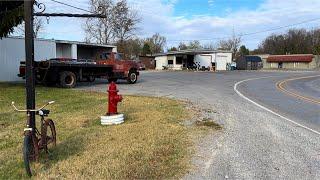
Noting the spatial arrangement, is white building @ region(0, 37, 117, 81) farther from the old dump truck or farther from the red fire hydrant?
the red fire hydrant

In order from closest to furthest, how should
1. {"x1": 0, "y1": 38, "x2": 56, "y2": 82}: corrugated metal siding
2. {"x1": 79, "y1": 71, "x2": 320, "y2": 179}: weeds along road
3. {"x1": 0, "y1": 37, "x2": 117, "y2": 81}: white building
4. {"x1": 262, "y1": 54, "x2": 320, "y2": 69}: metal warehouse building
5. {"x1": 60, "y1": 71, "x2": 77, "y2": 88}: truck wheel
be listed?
{"x1": 79, "y1": 71, "x2": 320, "y2": 179}: weeds along road → {"x1": 60, "y1": 71, "x2": 77, "y2": 88}: truck wheel → {"x1": 0, "y1": 38, "x2": 56, "y2": 82}: corrugated metal siding → {"x1": 0, "y1": 37, "x2": 117, "y2": 81}: white building → {"x1": 262, "y1": 54, "x2": 320, "y2": 69}: metal warehouse building

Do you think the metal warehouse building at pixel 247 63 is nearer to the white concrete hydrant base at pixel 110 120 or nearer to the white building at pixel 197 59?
the white building at pixel 197 59

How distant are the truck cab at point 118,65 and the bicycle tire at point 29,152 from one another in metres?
21.4

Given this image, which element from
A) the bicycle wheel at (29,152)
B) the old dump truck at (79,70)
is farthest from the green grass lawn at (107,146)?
the old dump truck at (79,70)

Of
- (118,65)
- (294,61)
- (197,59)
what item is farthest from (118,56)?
(294,61)

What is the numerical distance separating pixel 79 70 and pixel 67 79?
41.8 inches

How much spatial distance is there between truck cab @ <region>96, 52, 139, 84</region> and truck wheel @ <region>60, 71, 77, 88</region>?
323cm

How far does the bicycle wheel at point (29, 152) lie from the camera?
6.64m

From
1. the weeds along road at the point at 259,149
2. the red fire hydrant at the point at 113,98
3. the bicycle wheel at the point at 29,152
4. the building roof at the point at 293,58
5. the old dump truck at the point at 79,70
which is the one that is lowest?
the weeds along road at the point at 259,149

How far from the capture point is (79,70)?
1030 inches

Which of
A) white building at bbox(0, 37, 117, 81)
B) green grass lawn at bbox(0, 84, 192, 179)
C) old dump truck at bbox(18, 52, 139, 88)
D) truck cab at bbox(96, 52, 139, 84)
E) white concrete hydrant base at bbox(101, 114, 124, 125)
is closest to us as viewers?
green grass lawn at bbox(0, 84, 192, 179)

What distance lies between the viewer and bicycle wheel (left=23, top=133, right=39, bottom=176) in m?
6.64

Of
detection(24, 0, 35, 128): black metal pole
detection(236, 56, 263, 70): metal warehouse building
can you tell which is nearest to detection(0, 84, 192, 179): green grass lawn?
detection(24, 0, 35, 128): black metal pole

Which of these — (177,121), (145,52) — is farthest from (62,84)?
(145,52)
